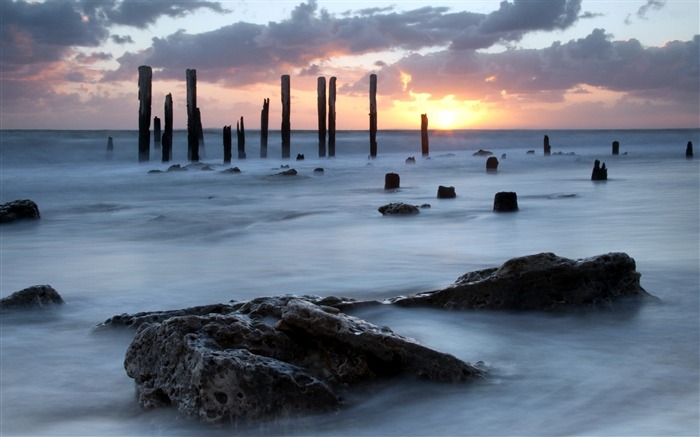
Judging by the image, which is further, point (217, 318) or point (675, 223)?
point (675, 223)

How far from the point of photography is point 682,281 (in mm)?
4395

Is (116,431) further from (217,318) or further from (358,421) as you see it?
(358,421)

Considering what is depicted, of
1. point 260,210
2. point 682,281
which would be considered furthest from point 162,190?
point 682,281

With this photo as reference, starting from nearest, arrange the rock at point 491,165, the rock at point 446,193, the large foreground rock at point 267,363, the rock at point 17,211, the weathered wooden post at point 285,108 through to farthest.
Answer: the large foreground rock at point 267,363
the rock at point 17,211
the rock at point 446,193
the rock at point 491,165
the weathered wooden post at point 285,108

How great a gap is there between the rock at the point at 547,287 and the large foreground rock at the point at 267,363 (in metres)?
0.99

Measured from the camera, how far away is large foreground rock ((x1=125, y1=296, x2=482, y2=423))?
234cm

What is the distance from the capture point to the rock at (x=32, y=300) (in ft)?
13.3

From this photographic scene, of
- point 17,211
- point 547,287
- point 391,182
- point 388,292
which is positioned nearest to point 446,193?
point 391,182

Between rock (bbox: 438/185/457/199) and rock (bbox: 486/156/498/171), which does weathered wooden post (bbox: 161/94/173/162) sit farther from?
rock (bbox: 438/185/457/199)

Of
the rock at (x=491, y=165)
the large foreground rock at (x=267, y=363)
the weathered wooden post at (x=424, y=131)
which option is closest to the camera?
the large foreground rock at (x=267, y=363)

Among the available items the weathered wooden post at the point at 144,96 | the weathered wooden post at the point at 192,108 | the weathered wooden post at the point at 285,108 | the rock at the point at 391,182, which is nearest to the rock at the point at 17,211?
the rock at the point at 391,182

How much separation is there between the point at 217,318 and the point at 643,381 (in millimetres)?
1521

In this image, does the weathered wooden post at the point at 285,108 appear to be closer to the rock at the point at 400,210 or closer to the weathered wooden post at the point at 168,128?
the weathered wooden post at the point at 168,128

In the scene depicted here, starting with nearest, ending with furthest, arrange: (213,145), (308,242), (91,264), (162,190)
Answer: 1. (91,264)
2. (308,242)
3. (162,190)
4. (213,145)
